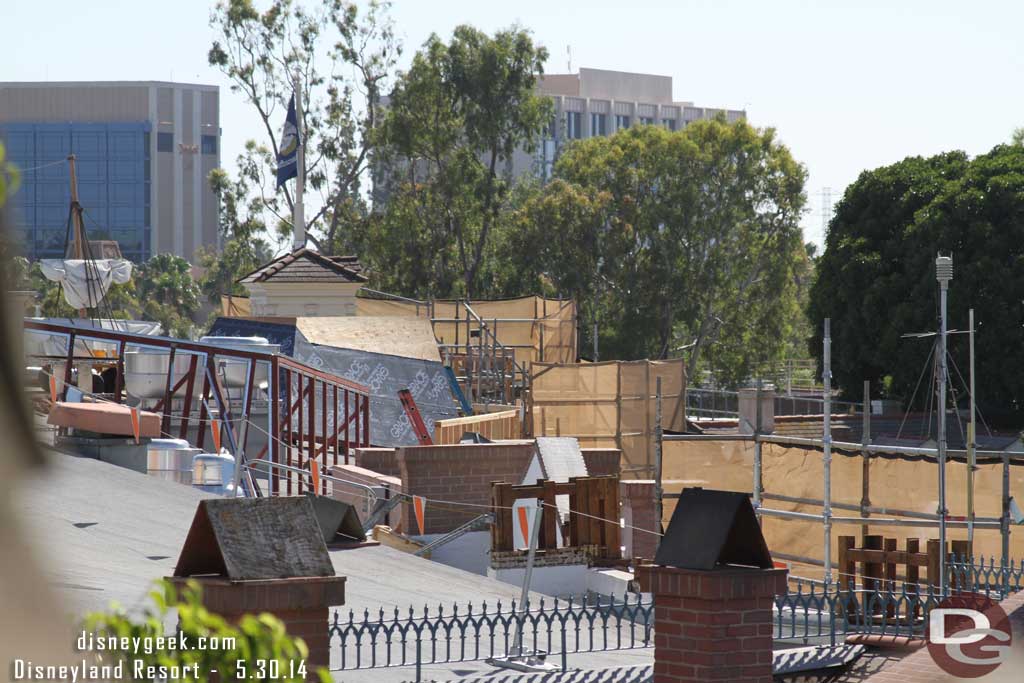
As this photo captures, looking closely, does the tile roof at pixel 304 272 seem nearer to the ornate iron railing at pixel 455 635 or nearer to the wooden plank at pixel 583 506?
the wooden plank at pixel 583 506

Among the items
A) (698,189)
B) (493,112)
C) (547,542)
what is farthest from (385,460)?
(698,189)

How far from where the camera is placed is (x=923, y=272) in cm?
4309

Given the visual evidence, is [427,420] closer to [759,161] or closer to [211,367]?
[211,367]

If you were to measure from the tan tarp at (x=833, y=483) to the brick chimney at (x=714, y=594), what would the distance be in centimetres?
959

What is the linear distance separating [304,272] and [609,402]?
845cm

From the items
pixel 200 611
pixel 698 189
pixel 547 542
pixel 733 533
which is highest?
pixel 698 189

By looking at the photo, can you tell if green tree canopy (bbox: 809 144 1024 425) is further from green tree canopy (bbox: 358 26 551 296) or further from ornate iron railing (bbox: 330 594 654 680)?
ornate iron railing (bbox: 330 594 654 680)

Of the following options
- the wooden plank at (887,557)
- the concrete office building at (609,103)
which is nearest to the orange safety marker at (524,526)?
the wooden plank at (887,557)

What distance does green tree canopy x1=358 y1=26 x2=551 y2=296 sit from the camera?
51.6 m

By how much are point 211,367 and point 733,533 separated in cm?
1184

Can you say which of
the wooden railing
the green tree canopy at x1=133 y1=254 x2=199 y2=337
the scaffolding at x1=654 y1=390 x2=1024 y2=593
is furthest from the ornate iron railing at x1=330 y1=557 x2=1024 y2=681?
the green tree canopy at x1=133 y1=254 x2=199 y2=337

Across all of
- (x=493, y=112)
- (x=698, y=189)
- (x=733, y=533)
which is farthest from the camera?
(x=698, y=189)

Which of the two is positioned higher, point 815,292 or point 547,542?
point 815,292

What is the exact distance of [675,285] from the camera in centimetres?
5528
